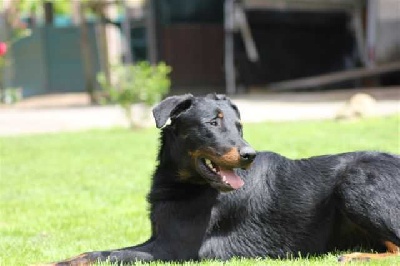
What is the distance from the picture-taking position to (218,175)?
4.64 metres

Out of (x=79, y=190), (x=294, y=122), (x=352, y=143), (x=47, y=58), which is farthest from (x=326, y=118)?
(x=47, y=58)

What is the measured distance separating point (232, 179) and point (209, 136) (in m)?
0.31

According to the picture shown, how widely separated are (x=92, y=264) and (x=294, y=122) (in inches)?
439

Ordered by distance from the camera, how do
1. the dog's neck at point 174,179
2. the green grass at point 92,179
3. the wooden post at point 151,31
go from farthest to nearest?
the wooden post at point 151,31 < the green grass at point 92,179 < the dog's neck at point 174,179

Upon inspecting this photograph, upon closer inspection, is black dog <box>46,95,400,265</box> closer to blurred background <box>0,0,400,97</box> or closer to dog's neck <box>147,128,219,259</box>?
dog's neck <box>147,128,219,259</box>

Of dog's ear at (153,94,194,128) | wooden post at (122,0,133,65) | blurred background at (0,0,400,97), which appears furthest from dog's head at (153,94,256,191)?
wooden post at (122,0,133,65)

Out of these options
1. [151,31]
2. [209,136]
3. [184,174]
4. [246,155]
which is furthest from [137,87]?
[151,31]

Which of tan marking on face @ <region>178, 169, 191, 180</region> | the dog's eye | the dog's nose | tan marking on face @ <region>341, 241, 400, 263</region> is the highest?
the dog's eye

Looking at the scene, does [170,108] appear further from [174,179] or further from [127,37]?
[127,37]

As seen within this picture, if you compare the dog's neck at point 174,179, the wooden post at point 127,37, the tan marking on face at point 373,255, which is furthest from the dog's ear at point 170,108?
the wooden post at point 127,37

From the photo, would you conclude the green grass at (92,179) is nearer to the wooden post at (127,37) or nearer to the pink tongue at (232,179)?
the pink tongue at (232,179)

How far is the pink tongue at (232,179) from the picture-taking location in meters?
4.65

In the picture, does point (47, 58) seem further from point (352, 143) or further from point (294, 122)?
point (352, 143)

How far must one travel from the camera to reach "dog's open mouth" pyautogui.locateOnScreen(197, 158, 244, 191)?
15.2ft
